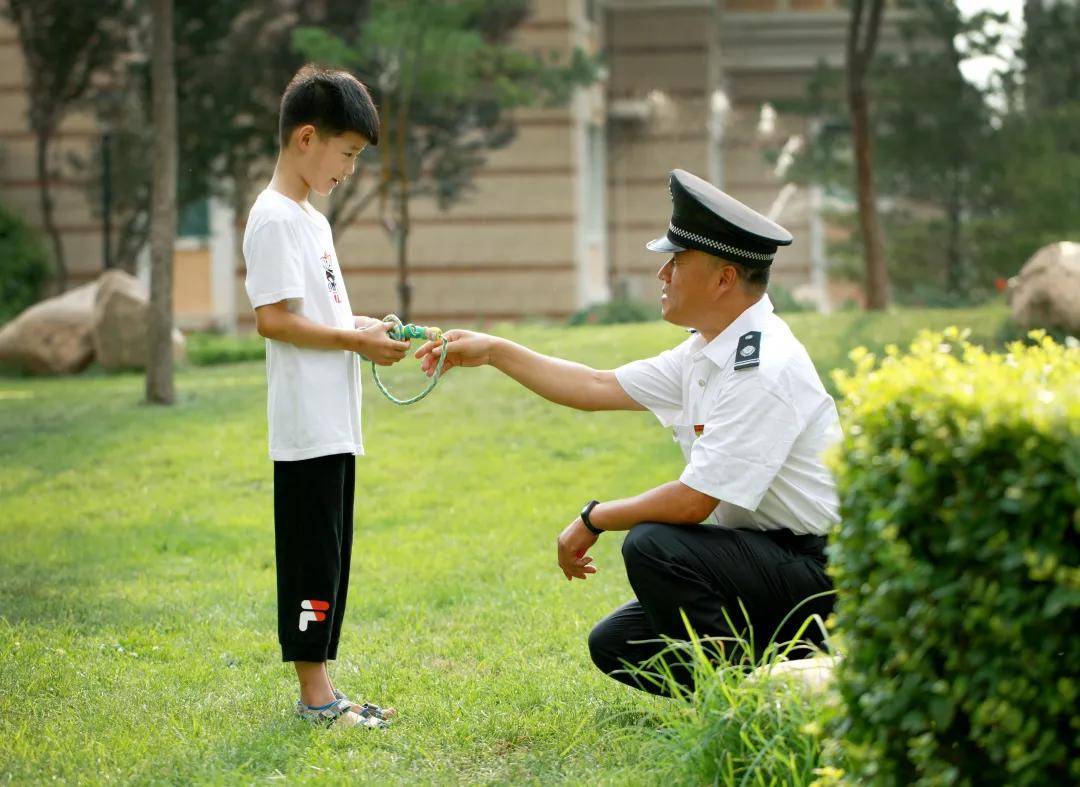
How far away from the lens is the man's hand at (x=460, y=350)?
4641 mm

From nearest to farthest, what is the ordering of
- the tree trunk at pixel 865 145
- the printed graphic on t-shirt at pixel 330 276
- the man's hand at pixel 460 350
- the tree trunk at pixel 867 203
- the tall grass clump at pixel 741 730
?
the tall grass clump at pixel 741 730 < the printed graphic on t-shirt at pixel 330 276 < the man's hand at pixel 460 350 < the tree trunk at pixel 865 145 < the tree trunk at pixel 867 203

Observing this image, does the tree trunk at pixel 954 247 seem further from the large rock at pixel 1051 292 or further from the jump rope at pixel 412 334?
the jump rope at pixel 412 334

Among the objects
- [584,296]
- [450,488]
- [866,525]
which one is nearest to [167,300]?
[450,488]

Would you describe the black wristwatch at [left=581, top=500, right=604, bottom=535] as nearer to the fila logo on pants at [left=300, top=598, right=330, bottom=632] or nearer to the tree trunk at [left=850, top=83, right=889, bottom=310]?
the fila logo on pants at [left=300, top=598, right=330, bottom=632]

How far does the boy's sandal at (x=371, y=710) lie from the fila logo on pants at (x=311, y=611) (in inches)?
11.3

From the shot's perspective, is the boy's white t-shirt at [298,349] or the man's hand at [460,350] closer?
the boy's white t-shirt at [298,349]

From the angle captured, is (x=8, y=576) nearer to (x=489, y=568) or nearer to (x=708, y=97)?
(x=489, y=568)

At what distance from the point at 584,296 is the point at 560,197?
1.59 metres

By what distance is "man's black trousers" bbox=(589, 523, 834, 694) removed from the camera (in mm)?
4016

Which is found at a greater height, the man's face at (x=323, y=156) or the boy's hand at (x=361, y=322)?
the man's face at (x=323, y=156)

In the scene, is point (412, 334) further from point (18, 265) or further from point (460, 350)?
point (18, 265)

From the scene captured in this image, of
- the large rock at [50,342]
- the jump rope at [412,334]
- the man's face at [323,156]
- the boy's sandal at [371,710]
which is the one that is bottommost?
the large rock at [50,342]

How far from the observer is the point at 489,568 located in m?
6.72

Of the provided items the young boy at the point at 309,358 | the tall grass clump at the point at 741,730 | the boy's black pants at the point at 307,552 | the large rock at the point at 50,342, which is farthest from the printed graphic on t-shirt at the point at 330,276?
the large rock at the point at 50,342
